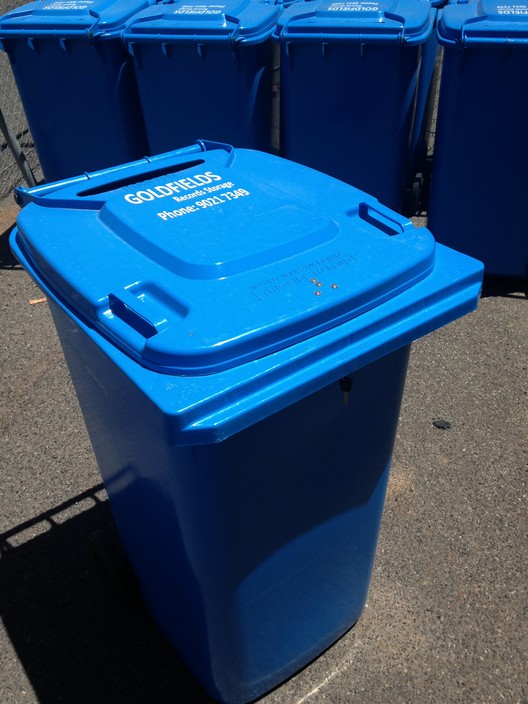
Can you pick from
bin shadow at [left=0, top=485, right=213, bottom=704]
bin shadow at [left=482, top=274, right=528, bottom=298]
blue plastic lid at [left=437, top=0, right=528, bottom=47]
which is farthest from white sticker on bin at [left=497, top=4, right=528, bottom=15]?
bin shadow at [left=0, top=485, right=213, bottom=704]

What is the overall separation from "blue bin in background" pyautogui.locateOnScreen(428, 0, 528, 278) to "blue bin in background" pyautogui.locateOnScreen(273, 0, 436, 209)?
0.27 m

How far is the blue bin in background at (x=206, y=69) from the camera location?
13.5 feet

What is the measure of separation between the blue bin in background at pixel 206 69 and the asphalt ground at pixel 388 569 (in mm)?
2025

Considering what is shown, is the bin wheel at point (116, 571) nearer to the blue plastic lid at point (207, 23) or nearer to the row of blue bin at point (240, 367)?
the row of blue bin at point (240, 367)

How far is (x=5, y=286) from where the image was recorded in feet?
14.6

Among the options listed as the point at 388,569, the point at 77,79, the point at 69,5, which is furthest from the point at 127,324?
the point at 69,5

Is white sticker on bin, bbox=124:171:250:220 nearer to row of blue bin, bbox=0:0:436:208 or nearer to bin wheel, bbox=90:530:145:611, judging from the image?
bin wheel, bbox=90:530:145:611

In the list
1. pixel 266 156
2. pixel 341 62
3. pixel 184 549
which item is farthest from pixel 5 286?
pixel 184 549

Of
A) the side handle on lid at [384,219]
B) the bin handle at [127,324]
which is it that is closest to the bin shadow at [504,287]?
the side handle on lid at [384,219]

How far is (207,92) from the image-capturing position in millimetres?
4348

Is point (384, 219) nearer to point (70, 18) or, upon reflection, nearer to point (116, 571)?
point (116, 571)

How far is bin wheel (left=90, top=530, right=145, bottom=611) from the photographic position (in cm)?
230

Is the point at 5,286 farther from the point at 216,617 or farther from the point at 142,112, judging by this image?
the point at 216,617

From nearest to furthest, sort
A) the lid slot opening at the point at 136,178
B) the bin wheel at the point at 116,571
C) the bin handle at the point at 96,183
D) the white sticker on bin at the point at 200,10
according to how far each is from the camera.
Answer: the bin handle at the point at 96,183
the lid slot opening at the point at 136,178
the bin wheel at the point at 116,571
the white sticker on bin at the point at 200,10
